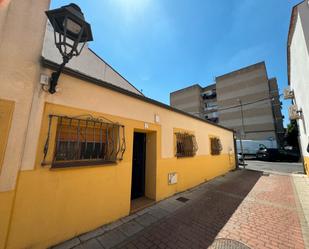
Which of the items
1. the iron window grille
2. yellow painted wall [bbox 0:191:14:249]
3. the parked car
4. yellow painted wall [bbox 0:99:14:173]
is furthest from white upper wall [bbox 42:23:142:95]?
the parked car

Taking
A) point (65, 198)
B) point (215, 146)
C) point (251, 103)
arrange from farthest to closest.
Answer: point (251, 103) → point (215, 146) → point (65, 198)

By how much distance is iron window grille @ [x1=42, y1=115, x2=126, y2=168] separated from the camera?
260 centimetres

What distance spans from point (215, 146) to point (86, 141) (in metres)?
6.80

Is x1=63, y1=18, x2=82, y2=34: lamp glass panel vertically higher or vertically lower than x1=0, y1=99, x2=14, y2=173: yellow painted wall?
higher

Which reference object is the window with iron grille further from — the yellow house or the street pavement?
the street pavement

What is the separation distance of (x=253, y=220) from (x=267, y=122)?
2441 centimetres

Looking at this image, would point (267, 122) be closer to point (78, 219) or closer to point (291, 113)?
point (291, 113)

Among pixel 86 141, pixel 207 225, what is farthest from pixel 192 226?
pixel 86 141

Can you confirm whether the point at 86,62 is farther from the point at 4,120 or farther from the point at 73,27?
the point at 4,120

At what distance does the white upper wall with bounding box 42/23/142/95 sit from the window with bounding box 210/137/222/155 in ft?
18.2

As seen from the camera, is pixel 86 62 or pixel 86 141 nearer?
pixel 86 141

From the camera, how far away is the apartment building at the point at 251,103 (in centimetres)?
2236

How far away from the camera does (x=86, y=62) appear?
563cm

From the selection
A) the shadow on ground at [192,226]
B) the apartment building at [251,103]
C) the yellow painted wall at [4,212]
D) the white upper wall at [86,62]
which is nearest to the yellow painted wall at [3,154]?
the yellow painted wall at [4,212]
